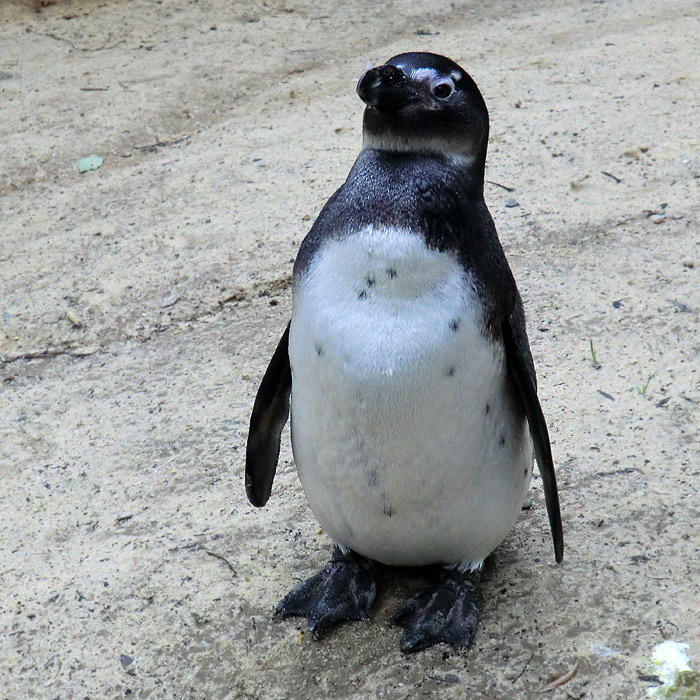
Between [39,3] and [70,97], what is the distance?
158cm

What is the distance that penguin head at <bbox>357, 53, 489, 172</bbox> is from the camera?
2111mm

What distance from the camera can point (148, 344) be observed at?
4074 mm

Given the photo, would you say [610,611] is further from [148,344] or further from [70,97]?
[70,97]

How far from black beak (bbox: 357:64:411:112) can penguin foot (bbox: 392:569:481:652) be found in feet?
4.08

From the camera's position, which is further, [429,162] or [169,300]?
[169,300]

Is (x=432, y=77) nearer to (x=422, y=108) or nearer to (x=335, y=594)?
(x=422, y=108)

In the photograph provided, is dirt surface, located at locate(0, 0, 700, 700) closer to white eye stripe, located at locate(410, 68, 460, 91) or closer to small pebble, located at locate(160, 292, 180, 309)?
small pebble, located at locate(160, 292, 180, 309)

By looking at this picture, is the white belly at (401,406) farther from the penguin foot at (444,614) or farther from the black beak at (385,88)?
the black beak at (385,88)

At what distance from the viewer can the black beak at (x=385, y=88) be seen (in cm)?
210

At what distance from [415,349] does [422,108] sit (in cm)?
52

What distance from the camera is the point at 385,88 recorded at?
2100mm

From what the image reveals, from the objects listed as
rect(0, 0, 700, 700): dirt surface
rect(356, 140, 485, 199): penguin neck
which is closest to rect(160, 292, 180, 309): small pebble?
rect(0, 0, 700, 700): dirt surface

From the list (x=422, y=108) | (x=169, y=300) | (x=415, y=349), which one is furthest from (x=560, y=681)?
(x=169, y=300)

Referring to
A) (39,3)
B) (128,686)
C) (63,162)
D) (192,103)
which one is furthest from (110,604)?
(39,3)
